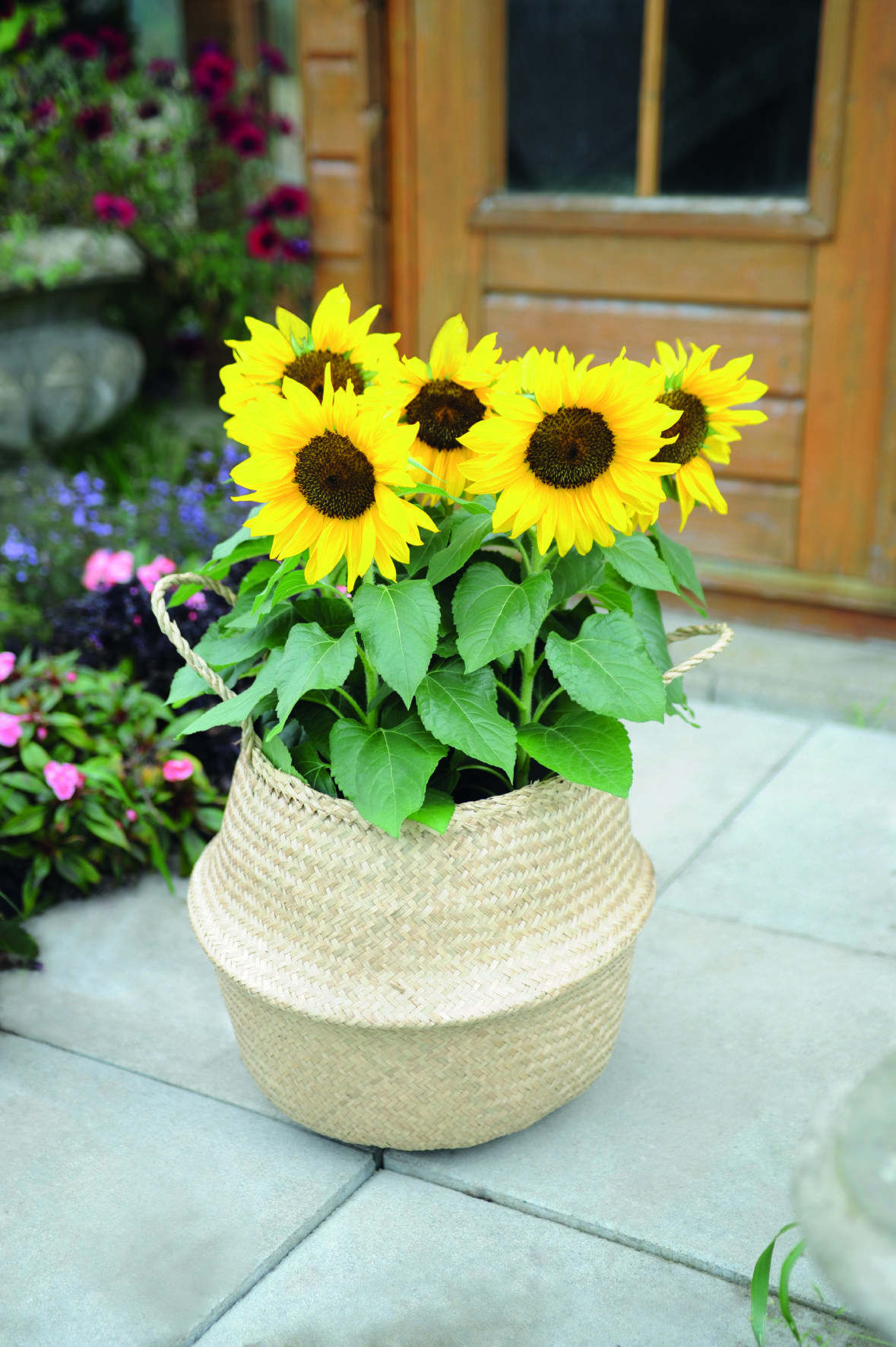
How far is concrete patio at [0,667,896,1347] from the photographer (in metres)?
1.51

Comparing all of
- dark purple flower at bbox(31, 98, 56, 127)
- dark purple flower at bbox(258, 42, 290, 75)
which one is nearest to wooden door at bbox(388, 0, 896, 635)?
dark purple flower at bbox(258, 42, 290, 75)

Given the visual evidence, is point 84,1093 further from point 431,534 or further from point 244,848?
point 431,534

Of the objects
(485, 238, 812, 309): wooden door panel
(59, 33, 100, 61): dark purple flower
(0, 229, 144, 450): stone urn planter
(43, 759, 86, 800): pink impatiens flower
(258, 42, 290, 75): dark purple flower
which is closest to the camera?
(43, 759, 86, 800): pink impatiens flower

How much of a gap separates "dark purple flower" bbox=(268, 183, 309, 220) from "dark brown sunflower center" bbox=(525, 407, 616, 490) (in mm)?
2876

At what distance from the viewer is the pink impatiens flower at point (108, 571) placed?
8.97 ft

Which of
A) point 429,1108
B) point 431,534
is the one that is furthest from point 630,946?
point 431,534

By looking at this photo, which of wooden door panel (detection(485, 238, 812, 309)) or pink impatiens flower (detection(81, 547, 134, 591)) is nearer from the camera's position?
pink impatiens flower (detection(81, 547, 134, 591))

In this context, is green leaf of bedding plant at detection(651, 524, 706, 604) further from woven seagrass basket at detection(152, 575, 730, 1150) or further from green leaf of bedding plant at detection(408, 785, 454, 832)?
green leaf of bedding plant at detection(408, 785, 454, 832)

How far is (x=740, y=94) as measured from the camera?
3.27 metres


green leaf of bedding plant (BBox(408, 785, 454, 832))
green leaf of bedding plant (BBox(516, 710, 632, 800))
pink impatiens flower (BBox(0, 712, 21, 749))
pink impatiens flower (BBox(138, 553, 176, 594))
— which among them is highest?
green leaf of bedding plant (BBox(516, 710, 632, 800))

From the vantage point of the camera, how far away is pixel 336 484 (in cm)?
139

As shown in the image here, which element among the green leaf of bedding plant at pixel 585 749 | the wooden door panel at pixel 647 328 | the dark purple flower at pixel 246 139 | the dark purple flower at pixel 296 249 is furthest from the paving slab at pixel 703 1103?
the dark purple flower at pixel 246 139

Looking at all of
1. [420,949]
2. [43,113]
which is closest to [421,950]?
[420,949]

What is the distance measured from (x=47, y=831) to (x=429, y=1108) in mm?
1047
